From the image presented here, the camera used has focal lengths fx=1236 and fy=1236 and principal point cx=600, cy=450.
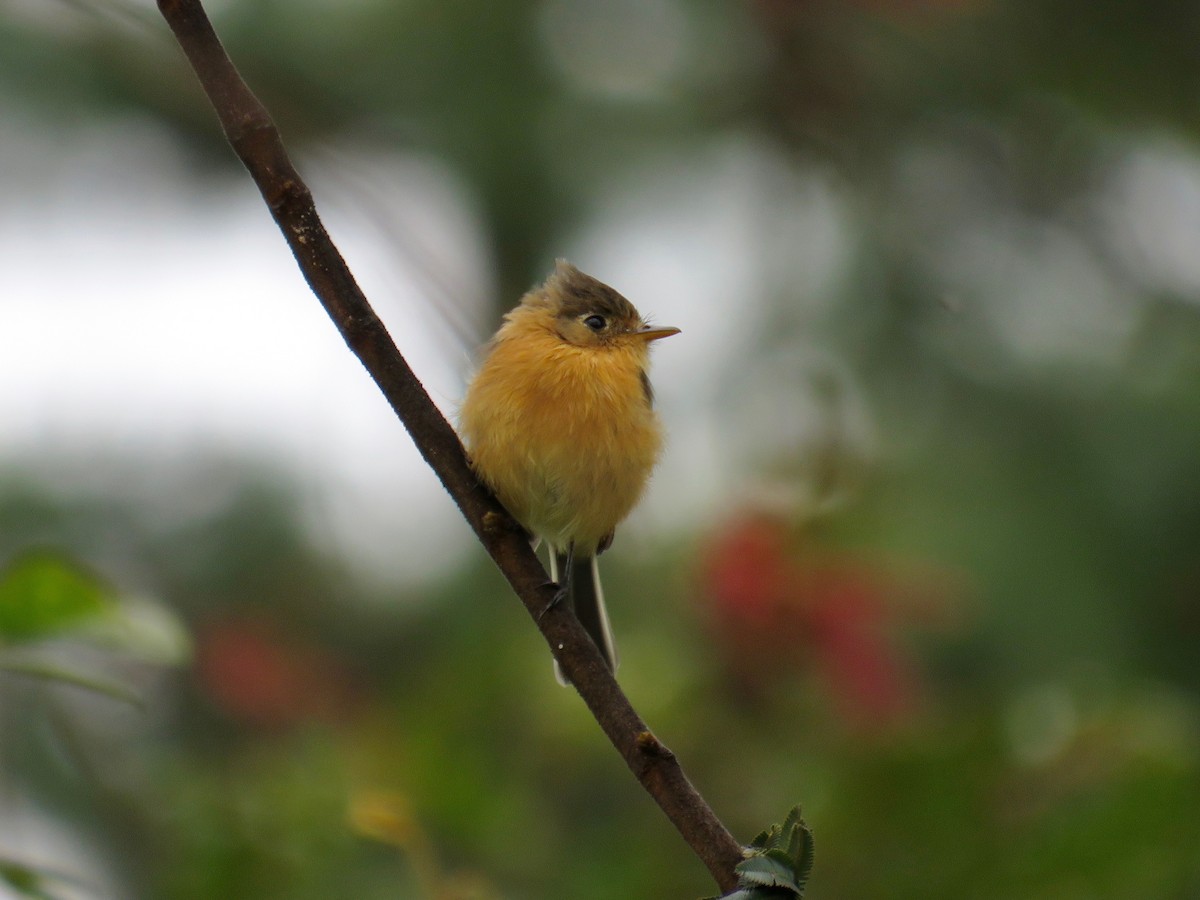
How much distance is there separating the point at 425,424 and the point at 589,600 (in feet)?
7.05

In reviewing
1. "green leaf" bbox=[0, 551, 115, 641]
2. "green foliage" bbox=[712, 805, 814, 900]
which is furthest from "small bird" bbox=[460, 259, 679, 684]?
"green foliage" bbox=[712, 805, 814, 900]

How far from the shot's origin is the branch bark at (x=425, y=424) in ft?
6.05

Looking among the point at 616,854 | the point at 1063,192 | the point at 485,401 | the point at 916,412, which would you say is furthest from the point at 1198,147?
the point at 616,854

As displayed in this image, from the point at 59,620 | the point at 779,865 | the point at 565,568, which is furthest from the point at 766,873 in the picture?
the point at 565,568

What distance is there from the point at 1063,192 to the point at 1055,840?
8.98 feet

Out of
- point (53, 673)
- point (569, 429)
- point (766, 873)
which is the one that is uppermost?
point (569, 429)

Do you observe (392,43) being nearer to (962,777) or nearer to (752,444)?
(752,444)

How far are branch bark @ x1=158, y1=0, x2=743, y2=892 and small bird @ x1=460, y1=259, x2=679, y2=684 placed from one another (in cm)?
131

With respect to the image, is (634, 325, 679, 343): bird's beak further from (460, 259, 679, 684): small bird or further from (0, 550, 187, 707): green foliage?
(0, 550, 187, 707): green foliage

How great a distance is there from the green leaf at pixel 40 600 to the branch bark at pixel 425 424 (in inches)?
26.1

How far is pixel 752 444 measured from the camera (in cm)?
452

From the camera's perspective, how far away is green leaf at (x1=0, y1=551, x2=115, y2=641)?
7.10 feet

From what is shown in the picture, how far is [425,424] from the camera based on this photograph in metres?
2.24

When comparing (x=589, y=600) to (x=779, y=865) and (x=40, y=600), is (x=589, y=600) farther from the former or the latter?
(x=779, y=865)
